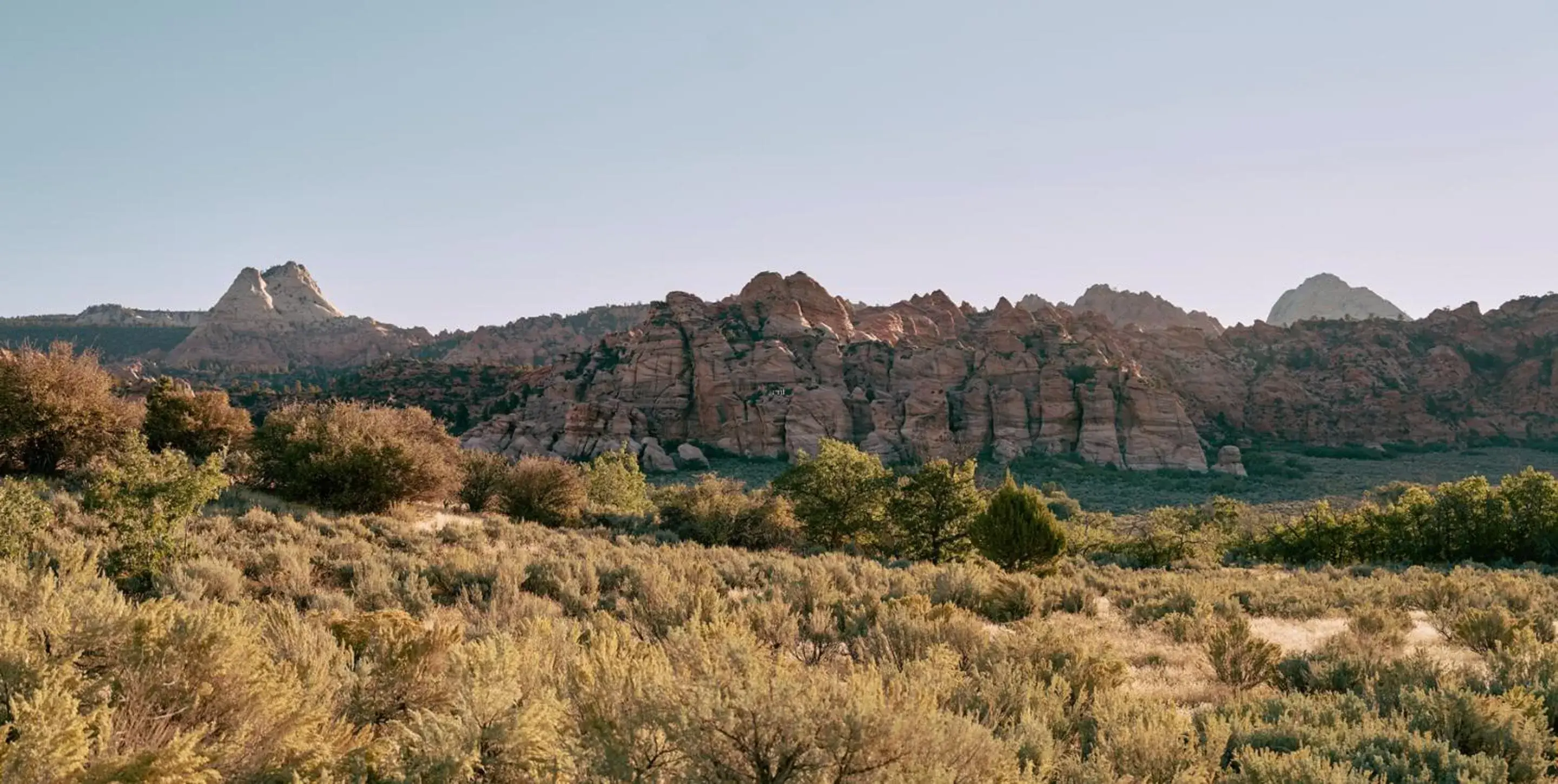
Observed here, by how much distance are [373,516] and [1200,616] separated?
17.9 metres

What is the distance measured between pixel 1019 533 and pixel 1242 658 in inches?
511

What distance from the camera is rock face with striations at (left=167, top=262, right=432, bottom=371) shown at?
13550cm

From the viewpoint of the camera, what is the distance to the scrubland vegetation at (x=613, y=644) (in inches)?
134

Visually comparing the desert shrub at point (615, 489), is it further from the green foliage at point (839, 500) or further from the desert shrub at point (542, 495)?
the green foliage at point (839, 500)

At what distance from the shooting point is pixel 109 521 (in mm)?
10391

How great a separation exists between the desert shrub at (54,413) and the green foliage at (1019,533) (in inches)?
908

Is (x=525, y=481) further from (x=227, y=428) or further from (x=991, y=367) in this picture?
(x=991, y=367)

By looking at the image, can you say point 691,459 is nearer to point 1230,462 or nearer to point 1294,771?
point 1230,462

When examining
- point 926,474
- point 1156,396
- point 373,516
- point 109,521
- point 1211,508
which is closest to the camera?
point 109,521

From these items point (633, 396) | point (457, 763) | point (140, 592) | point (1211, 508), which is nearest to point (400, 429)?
point (140, 592)

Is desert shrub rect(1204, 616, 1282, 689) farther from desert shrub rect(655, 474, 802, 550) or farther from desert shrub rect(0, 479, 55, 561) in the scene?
desert shrub rect(655, 474, 802, 550)

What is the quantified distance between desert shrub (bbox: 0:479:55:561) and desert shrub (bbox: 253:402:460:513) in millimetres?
7503

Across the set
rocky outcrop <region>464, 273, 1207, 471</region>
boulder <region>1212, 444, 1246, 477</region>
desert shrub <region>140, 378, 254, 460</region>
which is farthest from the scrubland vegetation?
boulder <region>1212, 444, 1246, 477</region>

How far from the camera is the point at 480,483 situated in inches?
954
